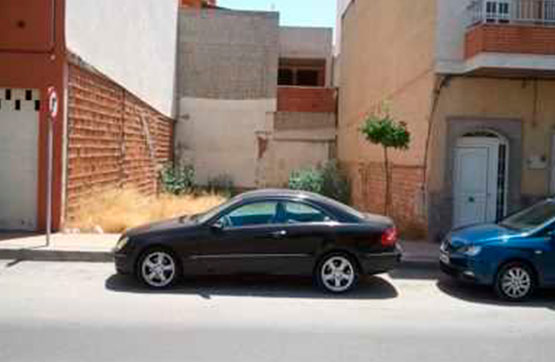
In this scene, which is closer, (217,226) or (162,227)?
(217,226)

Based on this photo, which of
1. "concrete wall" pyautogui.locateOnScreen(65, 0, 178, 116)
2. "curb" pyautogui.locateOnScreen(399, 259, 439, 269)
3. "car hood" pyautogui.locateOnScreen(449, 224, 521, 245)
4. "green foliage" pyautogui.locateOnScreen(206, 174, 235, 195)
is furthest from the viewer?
"green foliage" pyautogui.locateOnScreen(206, 174, 235, 195)

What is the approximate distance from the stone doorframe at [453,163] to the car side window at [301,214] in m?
5.68

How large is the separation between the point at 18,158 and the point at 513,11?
10442 mm

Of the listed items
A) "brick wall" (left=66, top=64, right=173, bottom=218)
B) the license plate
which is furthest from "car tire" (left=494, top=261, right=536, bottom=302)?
"brick wall" (left=66, top=64, right=173, bottom=218)

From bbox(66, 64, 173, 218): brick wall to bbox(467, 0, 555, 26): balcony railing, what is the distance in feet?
27.5

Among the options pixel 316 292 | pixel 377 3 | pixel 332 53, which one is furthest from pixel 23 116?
pixel 332 53

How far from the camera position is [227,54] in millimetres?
32844

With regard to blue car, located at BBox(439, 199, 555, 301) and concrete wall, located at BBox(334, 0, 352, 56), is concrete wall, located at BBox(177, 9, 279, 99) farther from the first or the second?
blue car, located at BBox(439, 199, 555, 301)

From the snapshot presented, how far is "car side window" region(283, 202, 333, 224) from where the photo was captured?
423 inches

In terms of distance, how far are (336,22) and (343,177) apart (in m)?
14.0

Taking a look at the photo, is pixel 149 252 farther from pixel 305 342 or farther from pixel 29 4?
pixel 29 4

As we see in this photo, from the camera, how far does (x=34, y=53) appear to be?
1469 centimetres

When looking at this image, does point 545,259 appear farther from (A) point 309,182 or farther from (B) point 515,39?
(A) point 309,182

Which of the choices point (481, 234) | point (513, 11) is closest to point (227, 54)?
point (513, 11)
